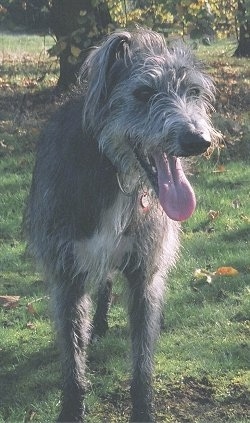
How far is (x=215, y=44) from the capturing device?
92.9ft

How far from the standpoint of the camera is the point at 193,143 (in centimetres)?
388

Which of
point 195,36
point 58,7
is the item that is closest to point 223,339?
point 195,36

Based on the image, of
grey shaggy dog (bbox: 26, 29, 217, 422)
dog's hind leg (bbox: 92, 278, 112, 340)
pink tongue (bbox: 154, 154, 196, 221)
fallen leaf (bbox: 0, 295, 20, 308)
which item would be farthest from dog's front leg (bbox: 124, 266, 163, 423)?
fallen leaf (bbox: 0, 295, 20, 308)

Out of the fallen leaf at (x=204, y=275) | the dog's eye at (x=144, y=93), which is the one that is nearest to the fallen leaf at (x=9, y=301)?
the fallen leaf at (x=204, y=275)

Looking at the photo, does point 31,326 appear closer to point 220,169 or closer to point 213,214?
point 213,214

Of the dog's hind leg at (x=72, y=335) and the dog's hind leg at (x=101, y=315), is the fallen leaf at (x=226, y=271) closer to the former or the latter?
the dog's hind leg at (x=101, y=315)

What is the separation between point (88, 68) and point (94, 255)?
1026 mm

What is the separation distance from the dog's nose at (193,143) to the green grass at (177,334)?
5.61 ft

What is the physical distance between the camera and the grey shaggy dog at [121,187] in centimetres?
417

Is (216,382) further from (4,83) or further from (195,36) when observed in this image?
(4,83)

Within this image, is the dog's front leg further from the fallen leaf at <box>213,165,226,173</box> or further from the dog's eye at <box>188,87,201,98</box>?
the fallen leaf at <box>213,165,226,173</box>

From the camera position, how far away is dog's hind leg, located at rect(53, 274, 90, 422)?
4820 mm

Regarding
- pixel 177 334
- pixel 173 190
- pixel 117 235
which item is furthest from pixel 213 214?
pixel 173 190

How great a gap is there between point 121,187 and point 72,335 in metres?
1.00
